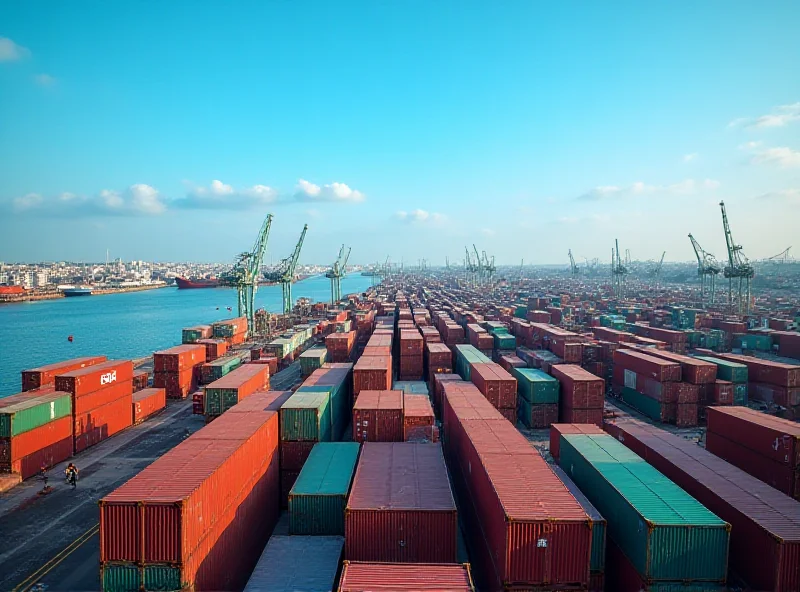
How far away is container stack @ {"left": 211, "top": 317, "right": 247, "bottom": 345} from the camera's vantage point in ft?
179

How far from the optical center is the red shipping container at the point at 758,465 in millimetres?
15961

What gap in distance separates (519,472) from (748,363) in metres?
28.0

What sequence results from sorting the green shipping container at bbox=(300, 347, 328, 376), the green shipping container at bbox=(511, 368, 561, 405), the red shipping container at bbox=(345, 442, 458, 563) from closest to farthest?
the red shipping container at bbox=(345, 442, 458, 563), the green shipping container at bbox=(511, 368, 561, 405), the green shipping container at bbox=(300, 347, 328, 376)

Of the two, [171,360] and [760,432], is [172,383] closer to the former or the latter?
[171,360]

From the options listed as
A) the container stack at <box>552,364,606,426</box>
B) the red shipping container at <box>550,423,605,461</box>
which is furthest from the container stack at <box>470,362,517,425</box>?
the red shipping container at <box>550,423,605,461</box>

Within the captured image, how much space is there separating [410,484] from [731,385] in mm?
25250

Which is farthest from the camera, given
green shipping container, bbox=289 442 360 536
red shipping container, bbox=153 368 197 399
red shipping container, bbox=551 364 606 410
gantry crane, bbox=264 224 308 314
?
gantry crane, bbox=264 224 308 314

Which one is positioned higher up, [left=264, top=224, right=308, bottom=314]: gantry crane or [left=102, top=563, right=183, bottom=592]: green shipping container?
[left=264, top=224, right=308, bottom=314]: gantry crane

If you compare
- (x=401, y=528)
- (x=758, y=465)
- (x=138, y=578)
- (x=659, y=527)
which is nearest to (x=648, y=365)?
(x=758, y=465)

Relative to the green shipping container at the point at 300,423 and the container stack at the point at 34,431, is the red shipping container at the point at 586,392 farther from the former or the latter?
the container stack at the point at 34,431

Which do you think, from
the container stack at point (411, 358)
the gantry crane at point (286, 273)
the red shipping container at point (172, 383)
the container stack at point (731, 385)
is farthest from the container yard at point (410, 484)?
the gantry crane at point (286, 273)

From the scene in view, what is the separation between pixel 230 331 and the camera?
183 feet

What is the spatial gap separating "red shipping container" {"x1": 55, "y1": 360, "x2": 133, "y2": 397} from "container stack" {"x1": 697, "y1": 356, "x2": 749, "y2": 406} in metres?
37.0

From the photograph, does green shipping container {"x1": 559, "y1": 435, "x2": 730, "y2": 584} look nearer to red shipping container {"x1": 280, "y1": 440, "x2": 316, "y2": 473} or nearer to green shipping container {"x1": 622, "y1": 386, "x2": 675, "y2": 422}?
red shipping container {"x1": 280, "y1": 440, "x2": 316, "y2": 473}
